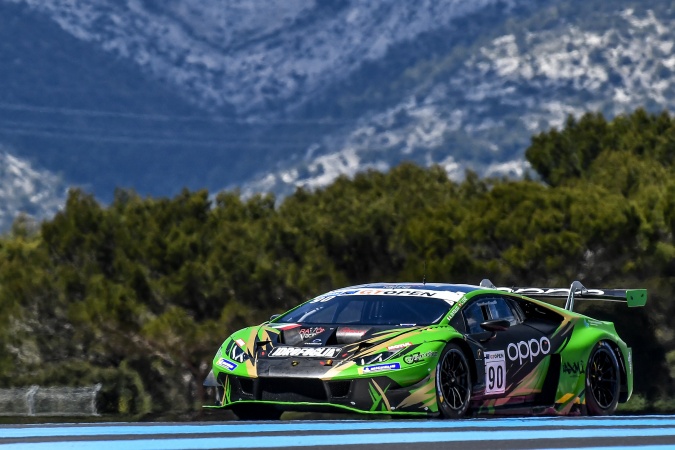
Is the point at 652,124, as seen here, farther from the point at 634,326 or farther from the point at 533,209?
the point at 634,326

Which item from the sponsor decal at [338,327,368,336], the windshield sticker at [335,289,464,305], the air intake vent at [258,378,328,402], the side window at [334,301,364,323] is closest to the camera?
the air intake vent at [258,378,328,402]

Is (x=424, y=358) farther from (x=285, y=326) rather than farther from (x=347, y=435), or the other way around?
(x=347, y=435)

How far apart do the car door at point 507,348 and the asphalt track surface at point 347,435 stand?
102cm

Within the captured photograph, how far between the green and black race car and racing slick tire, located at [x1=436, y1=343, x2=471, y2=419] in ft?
0.03

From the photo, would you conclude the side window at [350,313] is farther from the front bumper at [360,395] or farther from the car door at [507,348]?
the front bumper at [360,395]

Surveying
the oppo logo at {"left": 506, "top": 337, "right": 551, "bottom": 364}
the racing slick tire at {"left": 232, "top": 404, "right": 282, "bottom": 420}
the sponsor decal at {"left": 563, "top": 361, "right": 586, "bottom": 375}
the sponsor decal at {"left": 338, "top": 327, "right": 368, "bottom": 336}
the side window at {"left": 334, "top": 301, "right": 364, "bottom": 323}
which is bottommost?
the racing slick tire at {"left": 232, "top": 404, "right": 282, "bottom": 420}

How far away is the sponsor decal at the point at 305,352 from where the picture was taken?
35.2 feet

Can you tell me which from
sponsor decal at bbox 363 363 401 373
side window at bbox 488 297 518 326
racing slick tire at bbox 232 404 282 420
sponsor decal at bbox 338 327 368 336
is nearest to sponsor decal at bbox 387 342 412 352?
sponsor decal at bbox 363 363 401 373

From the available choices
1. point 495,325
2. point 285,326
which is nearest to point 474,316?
point 495,325

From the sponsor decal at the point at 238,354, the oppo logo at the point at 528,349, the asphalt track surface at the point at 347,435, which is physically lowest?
the asphalt track surface at the point at 347,435

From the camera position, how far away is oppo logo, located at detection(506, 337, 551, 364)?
38.5 feet

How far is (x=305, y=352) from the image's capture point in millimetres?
10812

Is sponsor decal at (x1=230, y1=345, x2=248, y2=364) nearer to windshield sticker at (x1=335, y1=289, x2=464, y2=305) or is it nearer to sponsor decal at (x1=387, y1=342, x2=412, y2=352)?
sponsor decal at (x1=387, y1=342, x2=412, y2=352)

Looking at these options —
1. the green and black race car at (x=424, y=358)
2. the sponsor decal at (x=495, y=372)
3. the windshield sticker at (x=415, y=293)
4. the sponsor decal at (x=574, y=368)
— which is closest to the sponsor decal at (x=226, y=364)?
the green and black race car at (x=424, y=358)
